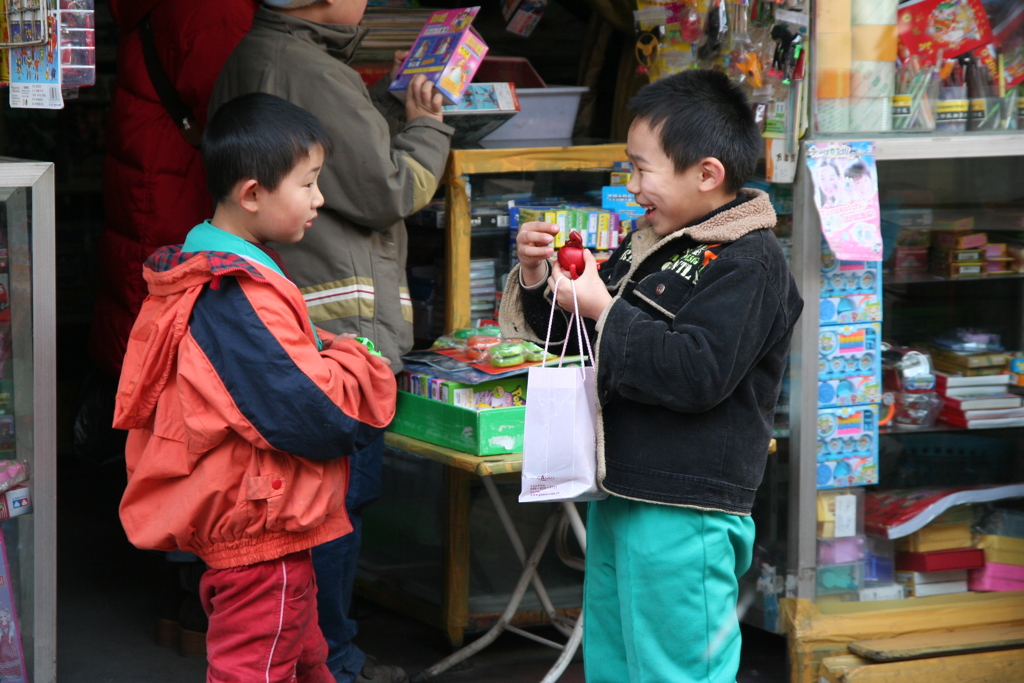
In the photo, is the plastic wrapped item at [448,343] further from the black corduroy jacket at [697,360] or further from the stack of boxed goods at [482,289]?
the black corduroy jacket at [697,360]

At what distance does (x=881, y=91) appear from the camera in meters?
3.32

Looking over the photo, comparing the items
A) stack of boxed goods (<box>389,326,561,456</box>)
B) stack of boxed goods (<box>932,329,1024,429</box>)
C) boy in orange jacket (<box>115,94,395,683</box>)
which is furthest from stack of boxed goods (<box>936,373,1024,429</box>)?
boy in orange jacket (<box>115,94,395,683</box>)

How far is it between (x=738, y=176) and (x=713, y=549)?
74 cm

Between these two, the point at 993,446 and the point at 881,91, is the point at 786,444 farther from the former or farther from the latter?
the point at 881,91

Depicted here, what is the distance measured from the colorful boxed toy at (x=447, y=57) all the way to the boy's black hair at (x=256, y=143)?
2.40 feet

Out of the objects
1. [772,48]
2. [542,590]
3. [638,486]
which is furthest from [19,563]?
[772,48]

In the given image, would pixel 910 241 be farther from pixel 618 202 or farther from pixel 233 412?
pixel 233 412

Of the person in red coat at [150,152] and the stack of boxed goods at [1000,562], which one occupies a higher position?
the person in red coat at [150,152]

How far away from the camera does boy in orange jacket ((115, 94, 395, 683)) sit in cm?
242

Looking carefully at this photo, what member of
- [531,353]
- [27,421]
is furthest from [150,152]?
[531,353]

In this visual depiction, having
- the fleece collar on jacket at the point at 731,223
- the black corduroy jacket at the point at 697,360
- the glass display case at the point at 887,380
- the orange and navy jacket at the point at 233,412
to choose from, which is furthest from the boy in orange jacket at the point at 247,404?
the glass display case at the point at 887,380

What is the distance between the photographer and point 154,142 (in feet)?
11.3

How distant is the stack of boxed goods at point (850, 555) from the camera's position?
3.46 metres

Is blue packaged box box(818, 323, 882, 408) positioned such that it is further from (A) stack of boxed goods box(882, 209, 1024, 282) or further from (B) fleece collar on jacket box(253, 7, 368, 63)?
(B) fleece collar on jacket box(253, 7, 368, 63)
